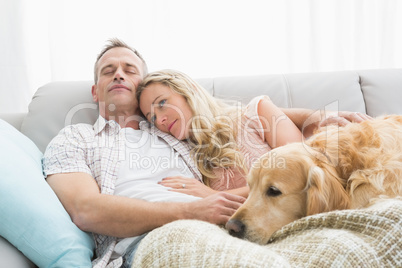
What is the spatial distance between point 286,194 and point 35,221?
0.78 meters

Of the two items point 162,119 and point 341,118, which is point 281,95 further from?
point 162,119

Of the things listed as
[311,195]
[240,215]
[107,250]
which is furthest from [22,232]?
[311,195]

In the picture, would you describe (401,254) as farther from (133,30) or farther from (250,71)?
(133,30)

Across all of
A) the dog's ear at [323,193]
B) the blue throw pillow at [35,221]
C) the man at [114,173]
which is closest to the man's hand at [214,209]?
the man at [114,173]

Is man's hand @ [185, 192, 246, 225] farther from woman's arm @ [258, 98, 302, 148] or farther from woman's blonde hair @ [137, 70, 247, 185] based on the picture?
woman's arm @ [258, 98, 302, 148]

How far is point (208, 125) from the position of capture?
5.90ft

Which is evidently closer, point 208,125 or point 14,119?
point 208,125

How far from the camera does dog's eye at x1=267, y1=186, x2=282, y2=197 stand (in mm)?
1231

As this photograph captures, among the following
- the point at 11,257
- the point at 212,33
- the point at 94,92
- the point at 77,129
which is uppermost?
the point at 212,33

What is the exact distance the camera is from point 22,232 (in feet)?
3.81

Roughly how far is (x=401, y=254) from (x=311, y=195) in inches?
13.4

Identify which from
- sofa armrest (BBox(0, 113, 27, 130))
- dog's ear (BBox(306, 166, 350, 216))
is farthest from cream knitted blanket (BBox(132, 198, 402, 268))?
sofa armrest (BBox(0, 113, 27, 130))

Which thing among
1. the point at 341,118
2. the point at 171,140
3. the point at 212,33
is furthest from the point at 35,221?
the point at 212,33

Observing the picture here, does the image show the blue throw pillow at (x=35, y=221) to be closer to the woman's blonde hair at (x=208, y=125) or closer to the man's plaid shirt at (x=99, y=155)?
the man's plaid shirt at (x=99, y=155)
